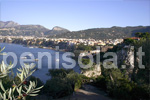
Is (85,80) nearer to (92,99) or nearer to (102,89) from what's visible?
(102,89)

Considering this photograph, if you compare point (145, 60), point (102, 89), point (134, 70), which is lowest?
point (102, 89)

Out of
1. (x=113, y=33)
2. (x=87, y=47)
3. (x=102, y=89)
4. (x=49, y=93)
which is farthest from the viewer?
(x=113, y=33)

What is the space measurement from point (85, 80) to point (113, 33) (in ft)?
190

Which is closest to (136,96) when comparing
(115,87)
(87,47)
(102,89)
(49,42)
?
(115,87)

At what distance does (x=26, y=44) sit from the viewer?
2453 inches

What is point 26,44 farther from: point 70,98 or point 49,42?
point 70,98

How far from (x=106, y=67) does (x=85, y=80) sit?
183cm

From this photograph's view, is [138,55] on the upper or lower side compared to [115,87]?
upper

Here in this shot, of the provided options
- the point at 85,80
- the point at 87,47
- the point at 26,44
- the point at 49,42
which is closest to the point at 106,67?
the point at 85,80

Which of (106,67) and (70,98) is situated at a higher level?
(106,67)

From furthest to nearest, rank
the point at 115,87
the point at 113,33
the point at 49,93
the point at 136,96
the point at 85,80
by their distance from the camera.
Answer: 1. the point at 113,33
2. the point at 85,80
3. the point at 49,93
4. the point at 115,87
5. the point at 136,96

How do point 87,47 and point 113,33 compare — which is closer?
point 87,47

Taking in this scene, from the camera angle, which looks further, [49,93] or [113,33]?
[113,33]

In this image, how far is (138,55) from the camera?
861cm
